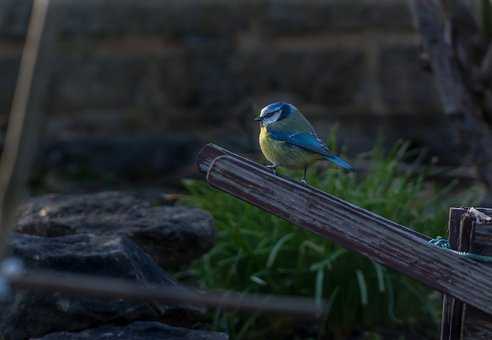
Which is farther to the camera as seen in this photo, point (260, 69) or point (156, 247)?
point (260, 69)

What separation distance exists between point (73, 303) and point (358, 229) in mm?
1000

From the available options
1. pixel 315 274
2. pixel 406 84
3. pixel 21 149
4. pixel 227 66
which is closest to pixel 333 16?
pixel 406 84

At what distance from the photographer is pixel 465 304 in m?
2.10

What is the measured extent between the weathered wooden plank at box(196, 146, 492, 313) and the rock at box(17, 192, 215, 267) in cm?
120

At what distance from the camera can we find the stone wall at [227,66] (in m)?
5.83

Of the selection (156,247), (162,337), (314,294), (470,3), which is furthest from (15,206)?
(470,3)

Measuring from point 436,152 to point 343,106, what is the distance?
2.03ft

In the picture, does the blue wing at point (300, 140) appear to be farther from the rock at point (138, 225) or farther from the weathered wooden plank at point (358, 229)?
the rock at point (138, 225)

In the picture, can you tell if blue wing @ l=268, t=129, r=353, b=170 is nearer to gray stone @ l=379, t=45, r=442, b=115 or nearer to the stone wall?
the stone wall

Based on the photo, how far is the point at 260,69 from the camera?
5.87 meters

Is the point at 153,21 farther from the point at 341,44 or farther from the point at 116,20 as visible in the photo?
the point at 341,44

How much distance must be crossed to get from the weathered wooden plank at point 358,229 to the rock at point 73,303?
0.72 metres

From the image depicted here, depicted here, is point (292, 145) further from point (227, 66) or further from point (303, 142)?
point (227, 66)

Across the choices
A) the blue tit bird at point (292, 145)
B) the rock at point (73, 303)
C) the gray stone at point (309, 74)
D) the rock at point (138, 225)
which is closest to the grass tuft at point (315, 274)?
the rock at point (138, 225)
